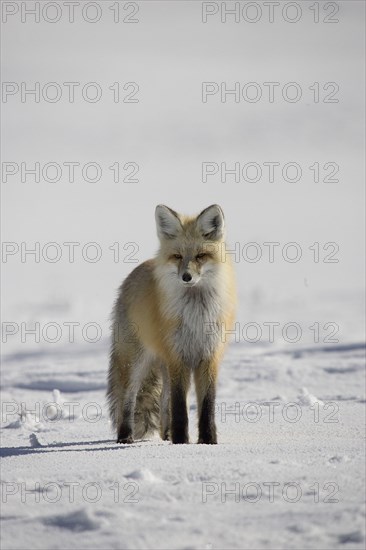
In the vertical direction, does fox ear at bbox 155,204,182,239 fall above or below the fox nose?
above

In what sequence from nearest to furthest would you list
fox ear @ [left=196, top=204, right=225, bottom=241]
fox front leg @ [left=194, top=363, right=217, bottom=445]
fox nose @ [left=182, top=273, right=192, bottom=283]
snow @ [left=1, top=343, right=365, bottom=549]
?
snow @ [left=1, top=343, right=365, bottom=549] < fox nose @ [left=182, top=273, right=192, bottom=283] < fox front leg @ [left=194, top=363, right=217, bottom=445] < fox ear @ [left=196, top=204, right=225, bottom=241]

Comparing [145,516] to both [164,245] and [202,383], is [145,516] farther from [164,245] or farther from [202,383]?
[164,245]

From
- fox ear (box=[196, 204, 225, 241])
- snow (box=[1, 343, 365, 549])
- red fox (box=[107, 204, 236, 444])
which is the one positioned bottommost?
snow (box=[1, 343, 365, 549])

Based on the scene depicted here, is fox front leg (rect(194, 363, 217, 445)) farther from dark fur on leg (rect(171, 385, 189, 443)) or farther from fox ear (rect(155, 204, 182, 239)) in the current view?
fox ear (rect(155, 204, 182, 239))

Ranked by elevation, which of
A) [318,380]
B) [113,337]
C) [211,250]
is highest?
[211,250]

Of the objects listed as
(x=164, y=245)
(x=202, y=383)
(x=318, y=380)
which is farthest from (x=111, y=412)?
(x=318, y=380)

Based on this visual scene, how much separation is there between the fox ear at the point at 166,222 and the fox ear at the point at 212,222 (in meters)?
0.20

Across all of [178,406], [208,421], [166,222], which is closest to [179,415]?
[178,406]

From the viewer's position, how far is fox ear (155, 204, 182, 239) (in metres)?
7.05

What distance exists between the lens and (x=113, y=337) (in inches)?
315

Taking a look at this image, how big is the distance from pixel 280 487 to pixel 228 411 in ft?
17.0

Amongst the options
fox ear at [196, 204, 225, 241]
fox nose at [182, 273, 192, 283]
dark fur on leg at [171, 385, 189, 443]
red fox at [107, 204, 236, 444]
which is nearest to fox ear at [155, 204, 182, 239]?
red fox at [107, 204, 236, 444]

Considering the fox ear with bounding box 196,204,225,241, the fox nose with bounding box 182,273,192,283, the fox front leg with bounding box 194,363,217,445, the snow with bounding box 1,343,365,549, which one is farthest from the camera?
the fox ear with bounding box 196,204,225,241

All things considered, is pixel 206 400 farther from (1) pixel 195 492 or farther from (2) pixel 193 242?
(1) pixel 195 492
